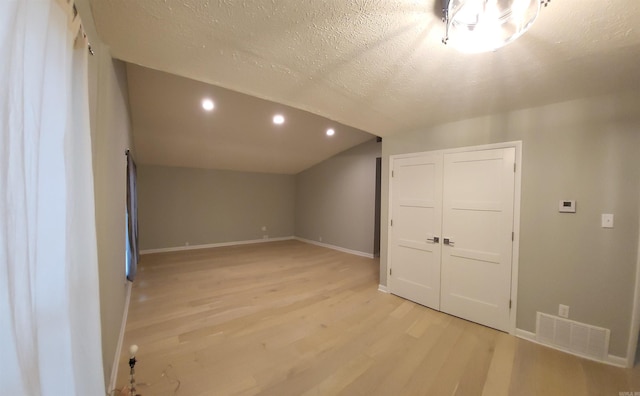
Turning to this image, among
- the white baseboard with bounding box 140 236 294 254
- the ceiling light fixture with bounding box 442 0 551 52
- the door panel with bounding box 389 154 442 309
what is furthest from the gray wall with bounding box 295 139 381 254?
the ceiling light fixture with bounding box 442 0 551 52

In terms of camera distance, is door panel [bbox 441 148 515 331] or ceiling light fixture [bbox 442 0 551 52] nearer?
ceiling light fixture [bbox 442 0 551 52]

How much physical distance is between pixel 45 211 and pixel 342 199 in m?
5.44

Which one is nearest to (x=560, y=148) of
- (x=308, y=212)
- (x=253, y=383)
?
(x=253, y=383)

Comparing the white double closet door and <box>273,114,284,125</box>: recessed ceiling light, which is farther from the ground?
<box>273,114,284,125</box>: recessed ceiling light

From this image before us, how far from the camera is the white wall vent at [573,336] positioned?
1.94m

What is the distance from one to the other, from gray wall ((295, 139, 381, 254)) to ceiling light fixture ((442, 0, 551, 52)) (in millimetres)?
4119

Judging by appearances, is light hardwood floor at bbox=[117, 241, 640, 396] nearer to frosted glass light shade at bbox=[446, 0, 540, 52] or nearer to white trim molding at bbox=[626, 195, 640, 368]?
white trim molding at bbox=[626, 195, 640, 368]

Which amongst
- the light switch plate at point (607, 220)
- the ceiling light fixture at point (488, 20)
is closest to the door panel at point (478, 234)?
the light switch plate at point (607, 220)

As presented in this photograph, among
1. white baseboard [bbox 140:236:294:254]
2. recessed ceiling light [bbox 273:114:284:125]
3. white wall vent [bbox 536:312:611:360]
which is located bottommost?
white baseboard [bbox 140:236:294:254]

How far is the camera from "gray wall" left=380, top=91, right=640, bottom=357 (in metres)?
1.87

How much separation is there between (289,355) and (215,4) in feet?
8.28

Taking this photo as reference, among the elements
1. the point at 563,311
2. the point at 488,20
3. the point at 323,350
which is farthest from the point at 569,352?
the point at 488,20

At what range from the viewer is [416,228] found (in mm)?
3029

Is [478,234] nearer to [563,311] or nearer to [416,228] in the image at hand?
[416,228]
